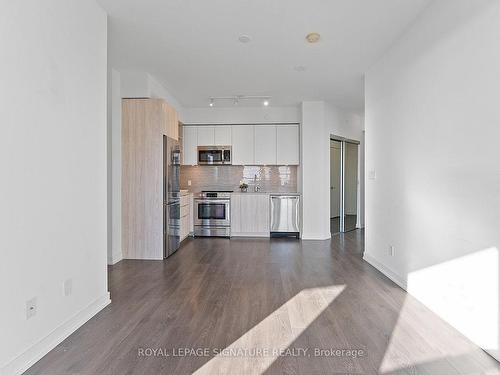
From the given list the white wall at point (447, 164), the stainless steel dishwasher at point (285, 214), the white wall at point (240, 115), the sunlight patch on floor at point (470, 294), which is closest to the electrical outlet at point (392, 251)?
the white wall at point (447, 164)

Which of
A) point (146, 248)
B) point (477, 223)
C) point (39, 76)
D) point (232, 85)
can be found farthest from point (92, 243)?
point (232, 85)

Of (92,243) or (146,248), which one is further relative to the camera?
(146,248)

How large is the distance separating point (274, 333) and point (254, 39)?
2936mm

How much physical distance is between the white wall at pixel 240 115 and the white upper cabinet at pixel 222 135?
0.13 meters

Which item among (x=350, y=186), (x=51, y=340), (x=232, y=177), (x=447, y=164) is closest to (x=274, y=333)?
(x=51, y=340)

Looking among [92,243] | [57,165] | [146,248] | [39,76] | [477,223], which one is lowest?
[146,248]

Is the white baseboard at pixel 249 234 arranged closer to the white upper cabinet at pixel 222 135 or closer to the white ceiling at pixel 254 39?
the white upper cabinet at pixel 222 135

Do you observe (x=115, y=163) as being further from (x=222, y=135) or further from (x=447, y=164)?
(x=447, y=164)

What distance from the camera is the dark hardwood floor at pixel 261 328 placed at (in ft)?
6.18

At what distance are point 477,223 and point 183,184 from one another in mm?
5742

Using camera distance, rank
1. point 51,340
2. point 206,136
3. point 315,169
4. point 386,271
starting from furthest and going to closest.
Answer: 1. point 206,136
2. point 315,169
3. point 386,271
4. point 51,340

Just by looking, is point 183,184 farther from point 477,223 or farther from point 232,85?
point 477,223

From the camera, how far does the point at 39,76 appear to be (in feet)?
6.52

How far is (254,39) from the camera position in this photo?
338 cm
